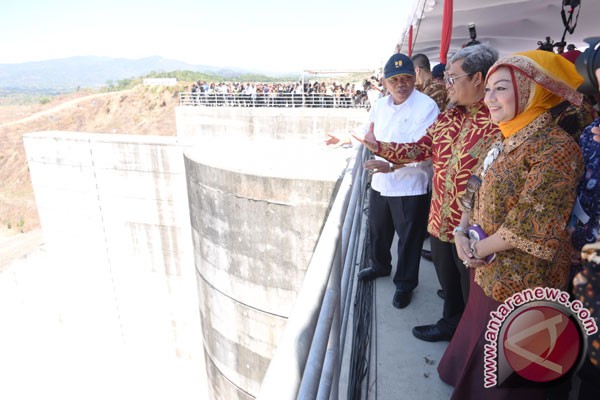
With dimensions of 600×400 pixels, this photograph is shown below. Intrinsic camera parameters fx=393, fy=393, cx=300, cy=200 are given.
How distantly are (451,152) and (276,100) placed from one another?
15.2 meters

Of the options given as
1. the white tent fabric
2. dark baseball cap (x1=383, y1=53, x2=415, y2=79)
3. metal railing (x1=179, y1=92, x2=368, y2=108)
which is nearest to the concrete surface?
dark baseball cap (x1=383, y1=53, x2=415, y2=79)

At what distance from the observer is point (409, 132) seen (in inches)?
107

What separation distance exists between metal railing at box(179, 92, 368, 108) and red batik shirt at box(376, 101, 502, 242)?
509 inches

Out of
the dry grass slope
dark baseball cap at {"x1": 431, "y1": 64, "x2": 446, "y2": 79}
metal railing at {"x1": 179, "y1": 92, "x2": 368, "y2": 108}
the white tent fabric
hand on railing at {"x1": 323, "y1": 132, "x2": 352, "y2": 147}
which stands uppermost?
the white tent fabric

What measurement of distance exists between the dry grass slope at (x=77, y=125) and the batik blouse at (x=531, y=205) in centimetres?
2767

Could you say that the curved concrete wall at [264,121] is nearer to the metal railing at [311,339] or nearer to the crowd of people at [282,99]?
the crowd of people at [282,99]

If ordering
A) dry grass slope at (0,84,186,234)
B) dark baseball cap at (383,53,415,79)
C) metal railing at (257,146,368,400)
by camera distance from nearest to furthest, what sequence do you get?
metal railing at (257,146,368,400), dark baseball cap at (383,53,415,79), dry grass slope at (0,84,186,234)

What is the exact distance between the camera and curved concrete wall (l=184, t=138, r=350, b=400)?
18.9 feet

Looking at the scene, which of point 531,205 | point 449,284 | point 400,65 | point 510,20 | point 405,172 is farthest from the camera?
point 510,20

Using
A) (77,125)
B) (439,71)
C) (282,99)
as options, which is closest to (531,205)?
(439,71)

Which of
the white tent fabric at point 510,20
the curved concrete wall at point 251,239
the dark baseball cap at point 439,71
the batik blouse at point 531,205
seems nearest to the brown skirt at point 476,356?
the batik blouse at point 531,205

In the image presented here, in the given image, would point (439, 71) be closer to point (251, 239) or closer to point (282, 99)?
point (251, 239)

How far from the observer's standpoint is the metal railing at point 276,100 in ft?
51.6

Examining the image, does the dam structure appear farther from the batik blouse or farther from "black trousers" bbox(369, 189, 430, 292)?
the batik blouse
